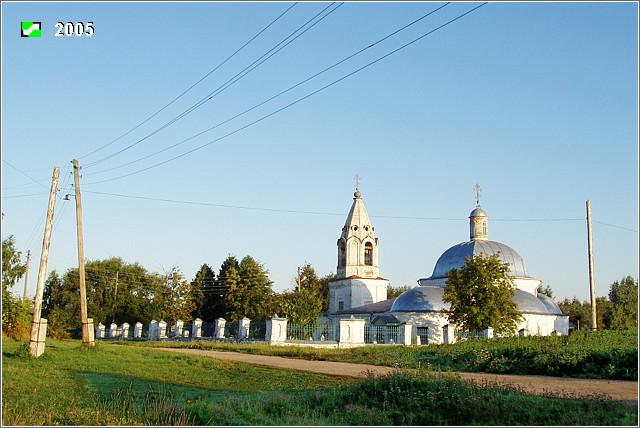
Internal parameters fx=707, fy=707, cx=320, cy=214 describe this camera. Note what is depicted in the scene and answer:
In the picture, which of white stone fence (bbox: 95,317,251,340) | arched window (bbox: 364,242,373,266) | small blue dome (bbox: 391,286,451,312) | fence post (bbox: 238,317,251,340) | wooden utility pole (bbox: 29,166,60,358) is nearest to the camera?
wooden utility pole (bbox: 29,166,60,358)

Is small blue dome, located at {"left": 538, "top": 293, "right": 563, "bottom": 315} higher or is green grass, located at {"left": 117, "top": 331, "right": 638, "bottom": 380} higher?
small blue dome, located at {"left": 538, "top": 293, "right": 563, "bottom": 315}

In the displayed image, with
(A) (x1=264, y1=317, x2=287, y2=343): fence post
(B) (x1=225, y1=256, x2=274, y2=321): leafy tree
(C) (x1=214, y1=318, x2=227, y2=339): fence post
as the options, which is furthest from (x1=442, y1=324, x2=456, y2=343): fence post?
(B) (x1=225, y1=256, x2=274, y2=321): leafy tree

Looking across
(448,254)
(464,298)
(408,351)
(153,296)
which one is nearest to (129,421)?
(408,351)

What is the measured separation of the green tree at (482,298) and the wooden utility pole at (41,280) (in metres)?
20.9

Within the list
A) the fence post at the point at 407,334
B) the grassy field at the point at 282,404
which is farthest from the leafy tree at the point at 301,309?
the grassy field at the point at 282,404

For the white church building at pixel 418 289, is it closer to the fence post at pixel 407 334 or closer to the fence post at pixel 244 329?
the fence post at pixel 407 334

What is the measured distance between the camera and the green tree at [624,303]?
214 ft

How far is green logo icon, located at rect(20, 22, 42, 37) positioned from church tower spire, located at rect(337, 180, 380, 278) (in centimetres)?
4246

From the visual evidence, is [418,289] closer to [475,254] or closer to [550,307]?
[475,254]

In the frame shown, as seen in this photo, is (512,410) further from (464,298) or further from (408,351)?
(464,298)

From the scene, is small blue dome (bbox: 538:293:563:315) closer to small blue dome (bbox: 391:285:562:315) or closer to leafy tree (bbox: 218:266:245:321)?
small blue dome (bbox: 391:285:562:315)

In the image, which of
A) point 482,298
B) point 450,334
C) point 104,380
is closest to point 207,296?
point 450,334

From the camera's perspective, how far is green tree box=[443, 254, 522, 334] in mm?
36500

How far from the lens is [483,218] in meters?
53.8
